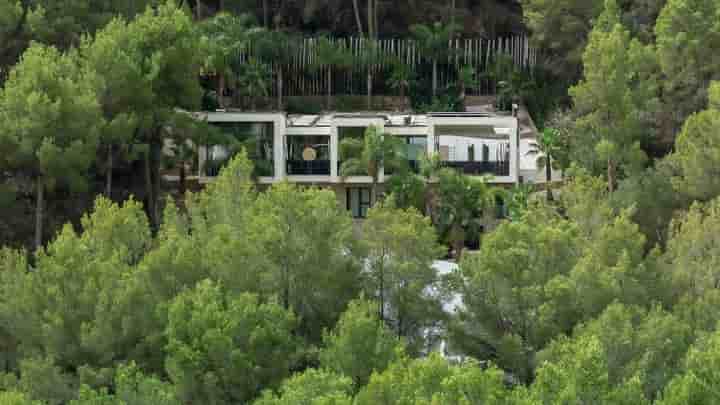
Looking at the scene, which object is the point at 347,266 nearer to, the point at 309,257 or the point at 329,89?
the point at 309,257

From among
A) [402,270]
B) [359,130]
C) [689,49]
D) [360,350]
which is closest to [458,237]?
[359,130]

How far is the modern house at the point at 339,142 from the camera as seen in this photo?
177 ft

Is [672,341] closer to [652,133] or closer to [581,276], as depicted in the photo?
[581,276]

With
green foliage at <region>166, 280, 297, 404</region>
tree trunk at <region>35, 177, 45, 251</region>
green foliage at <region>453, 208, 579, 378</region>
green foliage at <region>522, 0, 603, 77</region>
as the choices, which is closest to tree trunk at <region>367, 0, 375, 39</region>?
→ green foliage at <region>522, 0, 603, 77</region>

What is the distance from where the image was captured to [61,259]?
38.3 m

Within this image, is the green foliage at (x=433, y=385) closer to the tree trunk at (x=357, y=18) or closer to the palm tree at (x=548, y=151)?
the palm tree at (x=548, y=151)

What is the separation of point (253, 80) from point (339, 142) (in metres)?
8.18

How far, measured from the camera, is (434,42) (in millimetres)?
63781

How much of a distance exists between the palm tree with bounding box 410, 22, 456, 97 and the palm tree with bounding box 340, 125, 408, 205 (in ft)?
34.6

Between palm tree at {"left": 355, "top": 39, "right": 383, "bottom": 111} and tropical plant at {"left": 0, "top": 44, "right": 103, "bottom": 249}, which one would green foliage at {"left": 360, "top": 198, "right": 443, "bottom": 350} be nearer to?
tropical plant at {"left": 0, "top": 44, "right": 103, "bottom": 249}

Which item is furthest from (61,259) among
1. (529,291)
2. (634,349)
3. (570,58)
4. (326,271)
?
(570,58)

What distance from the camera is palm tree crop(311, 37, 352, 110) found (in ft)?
207

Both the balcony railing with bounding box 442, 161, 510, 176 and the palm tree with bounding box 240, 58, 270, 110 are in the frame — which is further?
the palm tree with bounding box 240, 58, 270, 110

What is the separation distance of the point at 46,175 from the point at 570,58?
2275 centimetres
